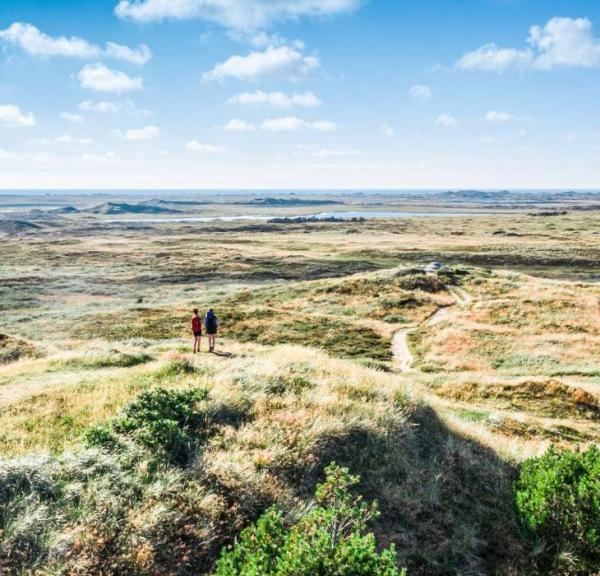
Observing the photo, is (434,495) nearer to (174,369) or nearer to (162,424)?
(162,424)

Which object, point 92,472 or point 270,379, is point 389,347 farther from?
point 92,472

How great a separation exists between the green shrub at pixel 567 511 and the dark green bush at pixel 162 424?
22.5 feet

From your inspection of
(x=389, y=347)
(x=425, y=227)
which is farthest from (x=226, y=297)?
(x=425, y=227)

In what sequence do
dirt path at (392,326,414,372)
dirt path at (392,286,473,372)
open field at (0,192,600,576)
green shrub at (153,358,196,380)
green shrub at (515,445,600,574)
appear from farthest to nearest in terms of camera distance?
1. dirt path at (392,286,473,372)
2. dirt path at (392,326,414,372)
3. green shrub at (153,358,196,380)
4. green shrub at (515,445,600,574)
5. open field at (0,192,600,576)

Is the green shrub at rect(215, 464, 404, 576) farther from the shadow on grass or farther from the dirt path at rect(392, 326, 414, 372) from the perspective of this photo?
the dirt path at rect(392, 326, 414, 372)

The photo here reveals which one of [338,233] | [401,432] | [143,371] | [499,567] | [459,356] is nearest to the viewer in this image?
[499,567]

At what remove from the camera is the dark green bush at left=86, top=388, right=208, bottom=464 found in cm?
933

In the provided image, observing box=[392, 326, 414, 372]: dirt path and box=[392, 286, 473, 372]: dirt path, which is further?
box=[392, 286, 473, 372]: dirt path

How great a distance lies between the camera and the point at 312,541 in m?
6.04

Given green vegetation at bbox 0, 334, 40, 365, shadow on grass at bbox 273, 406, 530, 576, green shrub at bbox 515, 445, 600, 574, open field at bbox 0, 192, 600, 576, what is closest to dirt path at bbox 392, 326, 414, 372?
open field at bbox 0, 192, 600, 576

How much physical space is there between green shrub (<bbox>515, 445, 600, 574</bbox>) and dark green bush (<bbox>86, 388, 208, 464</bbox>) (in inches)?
270

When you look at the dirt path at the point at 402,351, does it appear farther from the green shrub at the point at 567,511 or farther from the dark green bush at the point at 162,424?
the dark green bush at the point at 162,424

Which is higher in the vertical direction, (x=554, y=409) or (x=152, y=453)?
(x=152, y=453)

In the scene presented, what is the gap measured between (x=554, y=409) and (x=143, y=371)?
17739 millimetres
